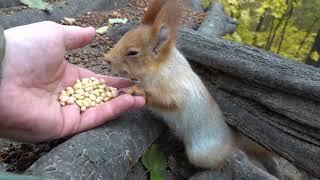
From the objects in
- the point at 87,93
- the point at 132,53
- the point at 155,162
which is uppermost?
the point at 132,53

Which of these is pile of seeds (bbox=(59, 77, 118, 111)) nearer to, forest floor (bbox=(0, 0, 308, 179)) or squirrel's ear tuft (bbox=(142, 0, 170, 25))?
forest floor (bbox=(0, 0, 308, 179))

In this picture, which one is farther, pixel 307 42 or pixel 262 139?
pixel 307 42

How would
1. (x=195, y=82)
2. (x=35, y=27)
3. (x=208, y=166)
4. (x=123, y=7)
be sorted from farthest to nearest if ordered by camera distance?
(x=123, y=7), (x=208, y=166), (x=195, y=82), (x=35, y=27)

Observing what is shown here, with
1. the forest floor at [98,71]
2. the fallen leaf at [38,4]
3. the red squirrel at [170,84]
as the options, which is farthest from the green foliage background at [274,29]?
the red squirrel at [170,84]

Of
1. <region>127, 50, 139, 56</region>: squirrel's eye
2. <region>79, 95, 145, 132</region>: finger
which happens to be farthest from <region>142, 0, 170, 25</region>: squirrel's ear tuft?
<region>79, 95, 145, 132</region>: finger

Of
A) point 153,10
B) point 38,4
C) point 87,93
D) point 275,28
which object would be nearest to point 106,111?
point 87,93

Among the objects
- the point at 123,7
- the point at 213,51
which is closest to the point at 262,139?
the point at 213,51

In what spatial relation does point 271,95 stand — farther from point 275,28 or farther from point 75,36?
point 275,28

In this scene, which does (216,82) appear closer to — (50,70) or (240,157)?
(240,157)
